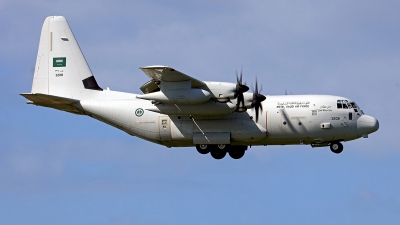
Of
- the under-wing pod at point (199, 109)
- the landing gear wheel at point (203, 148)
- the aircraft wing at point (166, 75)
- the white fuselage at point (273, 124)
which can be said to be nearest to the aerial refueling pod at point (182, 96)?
the aircraft wing at point (166, 75)

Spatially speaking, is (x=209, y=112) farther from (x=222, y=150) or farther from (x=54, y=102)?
(x=54, y=102)

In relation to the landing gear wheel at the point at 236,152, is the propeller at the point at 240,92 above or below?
above

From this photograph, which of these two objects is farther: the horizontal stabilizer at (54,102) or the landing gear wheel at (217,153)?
the landing gear wheel at (217,153)

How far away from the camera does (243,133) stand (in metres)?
36.9

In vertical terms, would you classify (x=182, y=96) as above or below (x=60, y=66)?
Result: below

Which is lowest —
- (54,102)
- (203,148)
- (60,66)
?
(203,148)

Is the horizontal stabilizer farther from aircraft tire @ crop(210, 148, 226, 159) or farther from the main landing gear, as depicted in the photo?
aircraft tire @ crop(210, 148, 226, 159)

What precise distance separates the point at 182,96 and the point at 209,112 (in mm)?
2033

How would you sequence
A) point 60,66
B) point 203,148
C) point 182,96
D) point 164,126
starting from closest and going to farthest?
point 182,96 → point 164,126 → point 203,148 → point 60,66

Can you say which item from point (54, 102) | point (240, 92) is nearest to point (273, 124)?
point (240, 92)

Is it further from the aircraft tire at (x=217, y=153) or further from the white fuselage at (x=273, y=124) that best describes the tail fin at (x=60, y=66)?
the aircraft tire at (x=217, y=153)

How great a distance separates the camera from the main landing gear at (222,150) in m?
37.9

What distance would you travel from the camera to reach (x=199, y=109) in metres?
35.9

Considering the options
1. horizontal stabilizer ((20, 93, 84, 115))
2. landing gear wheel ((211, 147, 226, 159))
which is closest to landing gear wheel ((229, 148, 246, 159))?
landing gear wheel ((211, 147, 226, 159))
